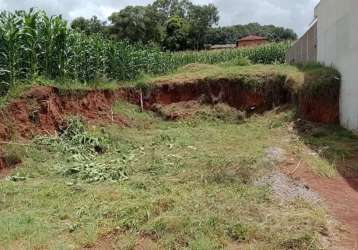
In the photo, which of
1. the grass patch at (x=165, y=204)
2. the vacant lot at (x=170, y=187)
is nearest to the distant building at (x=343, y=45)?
the vacant lot at (x=170, y=187)

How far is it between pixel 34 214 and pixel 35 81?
5.42m

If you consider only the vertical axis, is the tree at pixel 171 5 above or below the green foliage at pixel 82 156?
above

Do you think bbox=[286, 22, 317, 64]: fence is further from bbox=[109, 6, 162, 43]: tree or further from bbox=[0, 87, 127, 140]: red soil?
bbox=[109, 6, 162, 43]: tree

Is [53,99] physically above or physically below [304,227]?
above

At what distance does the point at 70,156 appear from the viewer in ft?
30.3

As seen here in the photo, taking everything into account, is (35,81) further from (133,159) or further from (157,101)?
(157,101)

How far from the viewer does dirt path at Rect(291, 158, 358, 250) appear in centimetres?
507

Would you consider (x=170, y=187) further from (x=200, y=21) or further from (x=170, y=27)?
(x=200, y=21)

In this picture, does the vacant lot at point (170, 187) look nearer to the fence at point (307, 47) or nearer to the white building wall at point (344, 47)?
the white building wall at point (344, 47)

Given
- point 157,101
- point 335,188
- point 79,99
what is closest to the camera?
point 335,188

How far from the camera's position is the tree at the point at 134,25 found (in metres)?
44.7

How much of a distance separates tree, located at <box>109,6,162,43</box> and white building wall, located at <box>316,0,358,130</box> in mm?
33063

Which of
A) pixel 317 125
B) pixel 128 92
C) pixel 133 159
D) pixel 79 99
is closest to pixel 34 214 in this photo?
pixel 133 159

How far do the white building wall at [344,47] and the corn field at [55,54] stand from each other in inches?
266
